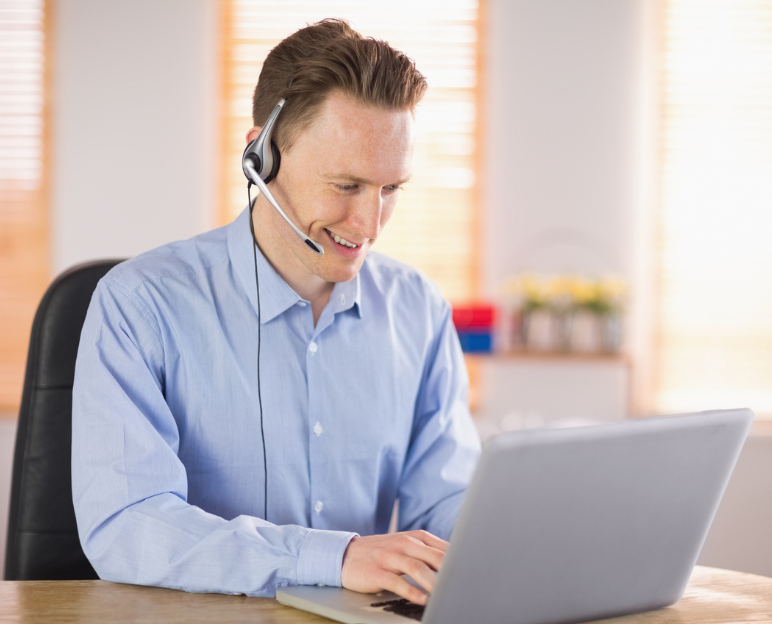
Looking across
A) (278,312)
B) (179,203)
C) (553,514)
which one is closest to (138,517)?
(278,312)

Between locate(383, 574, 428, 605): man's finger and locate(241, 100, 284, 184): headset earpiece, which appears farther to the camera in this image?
locate(241, 100, 284, 184): headset earpiece

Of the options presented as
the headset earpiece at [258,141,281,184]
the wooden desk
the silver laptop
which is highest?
the headset earpiece at [258,141,281,184]

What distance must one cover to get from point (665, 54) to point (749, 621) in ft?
9.28

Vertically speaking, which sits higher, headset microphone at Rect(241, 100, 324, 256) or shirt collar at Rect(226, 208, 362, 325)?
headset microphone at Rect(241, 100, 324, 256)

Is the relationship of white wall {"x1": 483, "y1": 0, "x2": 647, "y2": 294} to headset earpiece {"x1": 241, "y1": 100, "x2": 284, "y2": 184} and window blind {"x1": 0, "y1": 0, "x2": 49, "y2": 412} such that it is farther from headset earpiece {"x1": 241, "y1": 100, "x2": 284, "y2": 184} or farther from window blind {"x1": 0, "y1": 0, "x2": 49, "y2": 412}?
headset earpiece {"x1": 241, "y1": 100, "x2": 284, "y2": 184}

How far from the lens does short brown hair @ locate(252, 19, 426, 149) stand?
42.6 inches

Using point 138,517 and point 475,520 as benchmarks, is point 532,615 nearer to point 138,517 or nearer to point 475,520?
point 475,520

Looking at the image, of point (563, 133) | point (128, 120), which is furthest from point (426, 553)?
point (128, 120)

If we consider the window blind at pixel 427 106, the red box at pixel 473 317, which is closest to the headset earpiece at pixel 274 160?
the red box at pixel 473 317

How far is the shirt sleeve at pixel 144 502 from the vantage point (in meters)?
0.85

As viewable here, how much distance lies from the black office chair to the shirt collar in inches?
9.5

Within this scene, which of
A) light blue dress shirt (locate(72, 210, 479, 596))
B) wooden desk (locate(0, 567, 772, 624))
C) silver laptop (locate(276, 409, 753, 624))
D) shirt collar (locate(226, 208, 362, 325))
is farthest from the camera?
shirt collar (locate(226, 208, 362, 325))

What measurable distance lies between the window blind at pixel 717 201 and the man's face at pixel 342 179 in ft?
7.70

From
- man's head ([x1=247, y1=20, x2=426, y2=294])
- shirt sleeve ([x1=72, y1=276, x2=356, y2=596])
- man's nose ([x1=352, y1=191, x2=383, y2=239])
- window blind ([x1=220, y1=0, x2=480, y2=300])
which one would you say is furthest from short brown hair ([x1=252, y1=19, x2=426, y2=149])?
window blind ([x1=220, y1=0, x2=480, y2=300])
